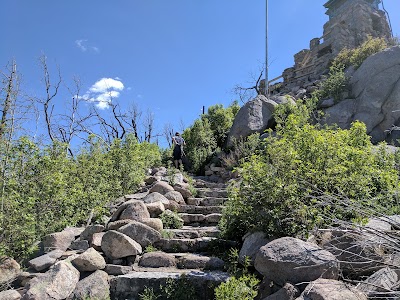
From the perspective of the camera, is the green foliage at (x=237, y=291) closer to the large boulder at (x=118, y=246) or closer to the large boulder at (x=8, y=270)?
the large boulder at (x=118, y=246)

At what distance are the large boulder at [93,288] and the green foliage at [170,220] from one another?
1.76m

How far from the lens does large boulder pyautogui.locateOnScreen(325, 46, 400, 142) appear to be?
11.7 metres

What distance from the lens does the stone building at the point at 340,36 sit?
59.0 ft

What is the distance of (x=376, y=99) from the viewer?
1205 cm

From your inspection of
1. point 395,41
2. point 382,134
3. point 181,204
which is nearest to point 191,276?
point 181,204

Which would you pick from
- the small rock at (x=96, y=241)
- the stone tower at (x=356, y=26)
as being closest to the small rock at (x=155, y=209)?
the small rock at (x=96, y=241)

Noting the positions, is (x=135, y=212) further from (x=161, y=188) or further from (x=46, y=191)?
(x=161, y=188)

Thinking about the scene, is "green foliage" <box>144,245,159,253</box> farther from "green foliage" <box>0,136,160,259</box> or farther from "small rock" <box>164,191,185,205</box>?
"small rock" <box>164,191,185,205</box>

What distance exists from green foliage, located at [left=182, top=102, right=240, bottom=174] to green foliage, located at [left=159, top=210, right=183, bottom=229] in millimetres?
6143

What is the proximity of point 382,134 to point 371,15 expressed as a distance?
11.0 m

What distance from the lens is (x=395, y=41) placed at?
1616cm

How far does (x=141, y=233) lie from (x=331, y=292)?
3023mm

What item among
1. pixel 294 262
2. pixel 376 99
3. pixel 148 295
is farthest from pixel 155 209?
pixel 376 99

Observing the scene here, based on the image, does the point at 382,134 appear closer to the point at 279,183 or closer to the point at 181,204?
the point at 181,204
